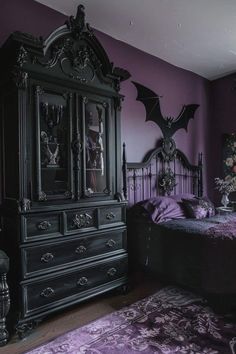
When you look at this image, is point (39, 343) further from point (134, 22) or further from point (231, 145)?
point (231, 145)

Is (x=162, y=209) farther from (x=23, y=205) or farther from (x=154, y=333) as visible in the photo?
(x=23, y=205)

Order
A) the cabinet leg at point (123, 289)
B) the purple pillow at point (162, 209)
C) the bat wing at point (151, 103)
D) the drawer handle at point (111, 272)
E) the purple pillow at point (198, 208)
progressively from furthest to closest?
the bat wing at point (151, 103) → the purple pillow at point (198, 208) → the purple pillow at point (162, 209) → the cabinet leg at point (123, 289) → the drawer handle at point (111, 272)

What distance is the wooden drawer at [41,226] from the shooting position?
75.6 inches

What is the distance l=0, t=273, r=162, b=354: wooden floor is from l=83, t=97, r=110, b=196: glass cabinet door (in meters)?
0.99

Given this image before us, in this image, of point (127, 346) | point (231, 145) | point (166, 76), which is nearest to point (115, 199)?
point (127, 346)

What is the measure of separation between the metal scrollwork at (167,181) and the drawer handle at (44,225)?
6.06 ft

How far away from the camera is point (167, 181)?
3.54 m

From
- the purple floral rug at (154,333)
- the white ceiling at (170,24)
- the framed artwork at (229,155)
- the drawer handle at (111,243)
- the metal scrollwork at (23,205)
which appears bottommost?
the purple floral rug at (154,333)

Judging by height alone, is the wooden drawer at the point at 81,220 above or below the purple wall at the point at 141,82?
below

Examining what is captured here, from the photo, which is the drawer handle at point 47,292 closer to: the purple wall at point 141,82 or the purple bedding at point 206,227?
the purple bedding at point 206,227

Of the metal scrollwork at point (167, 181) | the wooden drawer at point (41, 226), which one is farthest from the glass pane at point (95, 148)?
the metal scrollwork at point (167, 181)

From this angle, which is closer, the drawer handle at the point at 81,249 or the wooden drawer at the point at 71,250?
the wooden drawer at the point at 71,250

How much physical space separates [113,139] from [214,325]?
5.68 feet

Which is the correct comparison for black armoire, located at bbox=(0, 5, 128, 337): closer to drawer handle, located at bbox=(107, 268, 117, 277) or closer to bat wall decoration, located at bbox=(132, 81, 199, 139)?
drawer handle, located at bbox=(107, 268, 117, 277)
